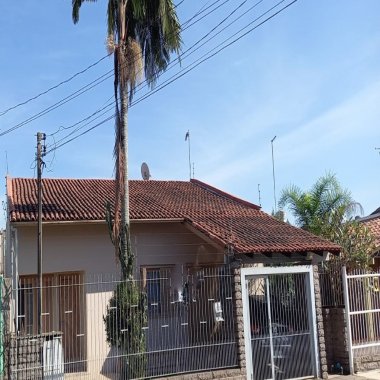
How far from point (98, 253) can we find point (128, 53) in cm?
542

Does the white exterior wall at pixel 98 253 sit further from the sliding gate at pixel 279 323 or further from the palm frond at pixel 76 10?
the palm frond at pixel 76 10

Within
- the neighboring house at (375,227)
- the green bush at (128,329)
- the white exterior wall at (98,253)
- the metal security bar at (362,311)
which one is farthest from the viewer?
the neighboring house at (375,227)

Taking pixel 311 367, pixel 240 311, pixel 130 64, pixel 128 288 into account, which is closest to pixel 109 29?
pixel 130 64

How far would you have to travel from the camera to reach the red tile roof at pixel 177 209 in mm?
14539

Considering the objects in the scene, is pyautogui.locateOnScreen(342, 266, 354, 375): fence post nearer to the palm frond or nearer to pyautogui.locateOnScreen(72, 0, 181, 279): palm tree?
pyautogui.locateOnScreen(72, 0, 181, 279): palm tree

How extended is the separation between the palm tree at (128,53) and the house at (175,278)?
1418 millimetres

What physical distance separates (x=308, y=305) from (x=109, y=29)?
772 centimetres

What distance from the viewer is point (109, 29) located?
Result: 13445mm

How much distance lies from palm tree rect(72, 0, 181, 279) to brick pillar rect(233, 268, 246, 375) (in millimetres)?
2175

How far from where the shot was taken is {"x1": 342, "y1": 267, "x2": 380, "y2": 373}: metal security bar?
1284 cm

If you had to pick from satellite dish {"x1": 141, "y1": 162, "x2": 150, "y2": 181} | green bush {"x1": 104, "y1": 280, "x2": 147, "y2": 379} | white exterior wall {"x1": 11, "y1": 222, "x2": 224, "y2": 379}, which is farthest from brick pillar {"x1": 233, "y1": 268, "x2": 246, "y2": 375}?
satellite dish {"x1": 141, "y1": 162, "x2": 150, "y2": 181}

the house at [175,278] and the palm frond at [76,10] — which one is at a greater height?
the palm frond at [76,10]

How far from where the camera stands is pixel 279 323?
1194cm

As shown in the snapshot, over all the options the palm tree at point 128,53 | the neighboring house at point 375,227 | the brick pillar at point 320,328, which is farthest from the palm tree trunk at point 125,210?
the neighboring house at point 375,227
